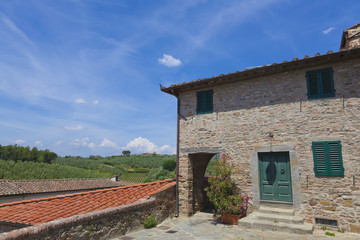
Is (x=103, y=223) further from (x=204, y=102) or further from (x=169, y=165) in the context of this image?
(x=169, y=165)

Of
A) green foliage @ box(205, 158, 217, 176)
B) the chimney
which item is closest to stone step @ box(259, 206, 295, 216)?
green foliage @ box(205, 158, 217, 176)

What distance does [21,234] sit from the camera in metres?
4.37

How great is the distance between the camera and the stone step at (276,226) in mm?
6863

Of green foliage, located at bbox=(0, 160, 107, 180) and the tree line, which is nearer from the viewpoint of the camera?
green foliage, located at bbox=(0, 160, 107, 180)

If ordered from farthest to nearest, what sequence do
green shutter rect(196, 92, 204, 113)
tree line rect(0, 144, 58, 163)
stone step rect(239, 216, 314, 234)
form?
tree line rect(0, 144, 58, 163) → green shutter rect(196, 92, 204, 113) → stone step rect(239, 216, 314, 234)

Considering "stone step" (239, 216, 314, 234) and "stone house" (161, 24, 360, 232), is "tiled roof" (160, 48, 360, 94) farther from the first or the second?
"stone step" (239, 216, 314, 234)

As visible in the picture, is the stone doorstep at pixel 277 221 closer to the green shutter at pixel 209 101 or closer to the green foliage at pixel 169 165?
the green shutter at pixel 209 101

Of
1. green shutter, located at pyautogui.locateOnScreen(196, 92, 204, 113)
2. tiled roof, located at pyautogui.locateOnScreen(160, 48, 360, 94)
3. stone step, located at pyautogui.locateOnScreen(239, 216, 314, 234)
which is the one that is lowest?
stone step, located at pyautogui.locateOnScreen(239, 216, 314, 234)

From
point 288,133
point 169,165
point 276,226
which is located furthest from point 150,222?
point 169,165

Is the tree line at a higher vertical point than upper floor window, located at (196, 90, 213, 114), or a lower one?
lower

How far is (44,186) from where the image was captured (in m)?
21.8

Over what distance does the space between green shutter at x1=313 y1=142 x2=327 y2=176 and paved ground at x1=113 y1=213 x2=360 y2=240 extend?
181 cm

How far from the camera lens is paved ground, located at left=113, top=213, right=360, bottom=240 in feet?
21.9

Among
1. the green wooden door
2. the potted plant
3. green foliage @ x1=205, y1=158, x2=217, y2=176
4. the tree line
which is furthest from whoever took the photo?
the tree line
